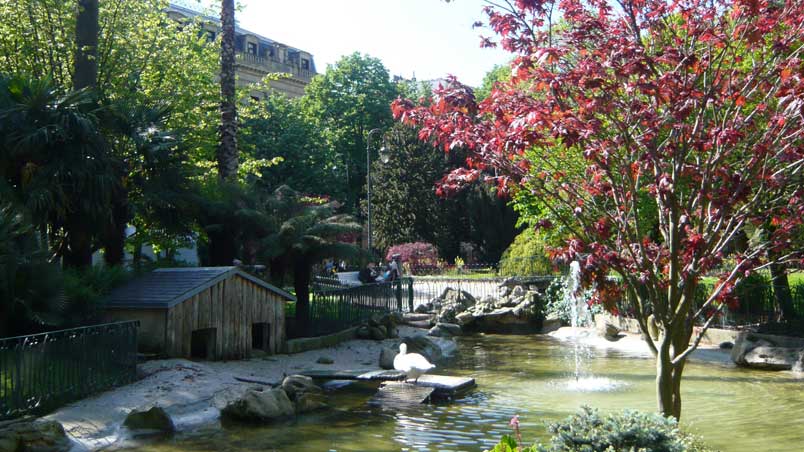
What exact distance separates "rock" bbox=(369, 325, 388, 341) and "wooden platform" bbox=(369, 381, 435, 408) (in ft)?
24.6

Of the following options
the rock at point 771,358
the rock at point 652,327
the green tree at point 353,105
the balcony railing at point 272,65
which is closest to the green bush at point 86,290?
the rock at point 652,327

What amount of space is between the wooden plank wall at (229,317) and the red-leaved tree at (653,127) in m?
8.74

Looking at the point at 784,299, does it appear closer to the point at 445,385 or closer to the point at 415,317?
the point at 445,385

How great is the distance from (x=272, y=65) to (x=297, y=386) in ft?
168

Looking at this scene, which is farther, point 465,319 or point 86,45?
point 465,319

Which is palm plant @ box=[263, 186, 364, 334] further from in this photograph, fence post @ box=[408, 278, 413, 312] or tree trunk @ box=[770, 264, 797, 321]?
tree trunk @ box=[770, 264, 797, 321]

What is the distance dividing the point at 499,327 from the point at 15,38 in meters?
17.3

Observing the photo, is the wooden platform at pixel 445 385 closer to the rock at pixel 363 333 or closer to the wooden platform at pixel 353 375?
the wooden platform at pixel 353 375

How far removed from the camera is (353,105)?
56250 millimetres

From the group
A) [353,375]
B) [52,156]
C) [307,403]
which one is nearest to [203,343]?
[353,375]

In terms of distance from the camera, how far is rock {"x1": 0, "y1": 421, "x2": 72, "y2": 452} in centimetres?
888

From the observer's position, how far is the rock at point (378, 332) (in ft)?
69.7

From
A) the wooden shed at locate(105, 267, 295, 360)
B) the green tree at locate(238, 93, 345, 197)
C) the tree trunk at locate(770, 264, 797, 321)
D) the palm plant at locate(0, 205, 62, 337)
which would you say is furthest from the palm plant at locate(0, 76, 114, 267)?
the green tree at locate(238, 93, 345, 197)

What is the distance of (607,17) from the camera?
7219 mm
